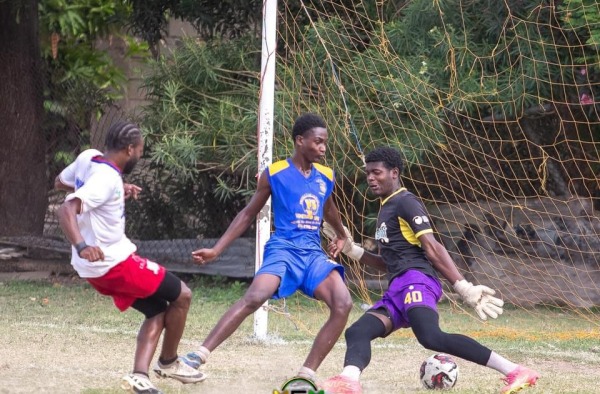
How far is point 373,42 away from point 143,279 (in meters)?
5.47

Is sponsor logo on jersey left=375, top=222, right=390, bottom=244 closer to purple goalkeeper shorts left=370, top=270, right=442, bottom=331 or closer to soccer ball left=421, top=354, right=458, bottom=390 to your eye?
purple goalkeeper shorts left=370, top=270, right=442, bottom=331

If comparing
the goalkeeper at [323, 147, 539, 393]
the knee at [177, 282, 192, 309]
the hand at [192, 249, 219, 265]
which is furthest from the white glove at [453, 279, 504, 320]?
the knee at [177, 282, 192, 309]

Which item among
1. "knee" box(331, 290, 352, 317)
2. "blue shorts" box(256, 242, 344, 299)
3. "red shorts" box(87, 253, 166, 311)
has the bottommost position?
"knee" box(331, 290, 352, 317)

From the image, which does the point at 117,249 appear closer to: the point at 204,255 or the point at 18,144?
the point at 204,255

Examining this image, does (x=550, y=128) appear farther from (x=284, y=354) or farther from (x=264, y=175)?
(x=264, y=175)

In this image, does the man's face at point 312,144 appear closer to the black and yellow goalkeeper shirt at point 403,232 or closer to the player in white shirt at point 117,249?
the black and yellow goalkeeper shirt at point 403,232

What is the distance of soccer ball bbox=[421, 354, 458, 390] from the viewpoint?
6.27m

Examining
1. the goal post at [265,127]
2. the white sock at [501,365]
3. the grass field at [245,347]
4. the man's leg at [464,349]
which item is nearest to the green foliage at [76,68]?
the grass field at [245,347]

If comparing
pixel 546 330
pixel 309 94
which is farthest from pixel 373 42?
pixel 546 330

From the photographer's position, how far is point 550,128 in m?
11.4

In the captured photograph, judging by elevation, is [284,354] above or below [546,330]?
above

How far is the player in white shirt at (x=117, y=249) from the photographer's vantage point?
5449mm

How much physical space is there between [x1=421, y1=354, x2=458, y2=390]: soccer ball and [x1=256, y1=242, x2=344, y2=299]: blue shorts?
0.78 metres

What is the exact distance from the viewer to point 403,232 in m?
6.30
